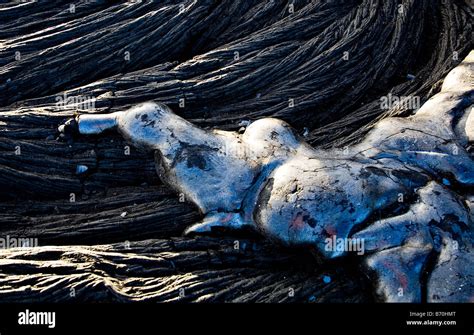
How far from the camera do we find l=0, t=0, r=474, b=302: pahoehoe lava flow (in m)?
4.47

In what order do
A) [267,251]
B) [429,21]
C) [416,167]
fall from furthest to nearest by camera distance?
[429,21] → [416,167] → [267,251]

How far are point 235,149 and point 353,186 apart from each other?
992 mm

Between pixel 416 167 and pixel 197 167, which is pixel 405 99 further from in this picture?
pixel 197 167

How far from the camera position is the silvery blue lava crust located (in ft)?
14.4

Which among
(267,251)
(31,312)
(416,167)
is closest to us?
(31,312)

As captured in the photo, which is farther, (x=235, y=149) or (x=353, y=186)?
(x=235, y=149)

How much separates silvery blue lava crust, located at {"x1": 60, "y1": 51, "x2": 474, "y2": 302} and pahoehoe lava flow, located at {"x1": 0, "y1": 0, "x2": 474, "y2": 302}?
13mm

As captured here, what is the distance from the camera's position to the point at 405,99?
5.85 m

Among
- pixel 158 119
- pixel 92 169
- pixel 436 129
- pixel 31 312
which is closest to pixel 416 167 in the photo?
pixel 436 129

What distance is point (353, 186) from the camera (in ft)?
15.4

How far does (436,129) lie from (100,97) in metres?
2.83

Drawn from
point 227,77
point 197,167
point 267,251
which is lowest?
point 267,251

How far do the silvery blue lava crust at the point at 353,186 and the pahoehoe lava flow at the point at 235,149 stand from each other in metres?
0.01

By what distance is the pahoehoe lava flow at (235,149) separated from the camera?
4.47 meters
